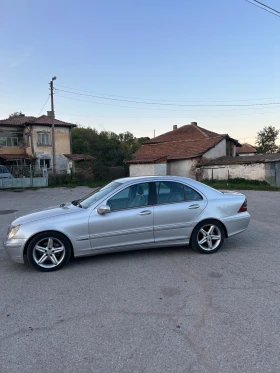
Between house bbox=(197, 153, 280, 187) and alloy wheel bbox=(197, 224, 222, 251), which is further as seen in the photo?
house bbox=(197, 153, 280, 187)

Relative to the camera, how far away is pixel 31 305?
3.69 meters

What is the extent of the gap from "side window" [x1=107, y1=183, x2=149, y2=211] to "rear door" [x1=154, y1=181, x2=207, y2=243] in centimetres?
24

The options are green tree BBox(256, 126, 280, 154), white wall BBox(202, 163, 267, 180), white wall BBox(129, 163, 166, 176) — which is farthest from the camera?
green tree BBox(256, 126, 280, 154)

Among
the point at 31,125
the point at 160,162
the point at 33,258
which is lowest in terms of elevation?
the point at 33,258

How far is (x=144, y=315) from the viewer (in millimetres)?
3379

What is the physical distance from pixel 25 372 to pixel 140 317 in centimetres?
128

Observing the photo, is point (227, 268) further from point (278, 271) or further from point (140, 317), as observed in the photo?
point (140, 317)

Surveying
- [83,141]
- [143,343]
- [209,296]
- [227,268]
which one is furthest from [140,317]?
[83,141]

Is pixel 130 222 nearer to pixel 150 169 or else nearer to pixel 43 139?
pixel 150 169

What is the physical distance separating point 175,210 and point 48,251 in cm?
225

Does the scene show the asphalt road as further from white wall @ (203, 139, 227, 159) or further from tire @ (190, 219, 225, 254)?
white wall @ (203, 139, 227, 159)

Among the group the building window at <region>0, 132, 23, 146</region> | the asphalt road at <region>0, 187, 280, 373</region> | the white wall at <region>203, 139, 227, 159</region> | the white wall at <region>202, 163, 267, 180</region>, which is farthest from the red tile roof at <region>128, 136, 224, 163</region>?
the asphalt road at <region>0, 187, 280, 373</region>

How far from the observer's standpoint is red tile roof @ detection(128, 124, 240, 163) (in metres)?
31.8

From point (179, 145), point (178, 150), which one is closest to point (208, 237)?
point (178, 150)
